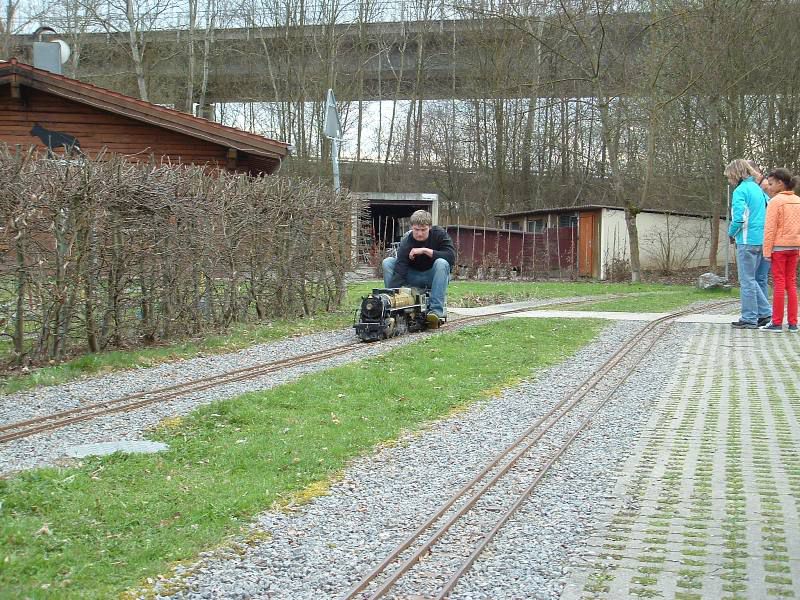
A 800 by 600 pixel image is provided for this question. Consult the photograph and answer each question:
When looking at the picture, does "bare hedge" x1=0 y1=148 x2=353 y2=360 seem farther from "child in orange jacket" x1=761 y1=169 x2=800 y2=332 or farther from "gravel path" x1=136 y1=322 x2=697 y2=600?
"child in orange jacket" x1=761 y1=169 x2=800 y2=332

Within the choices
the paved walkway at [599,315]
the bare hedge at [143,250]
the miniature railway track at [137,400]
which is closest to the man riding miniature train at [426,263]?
the bare hedge at [143,250]

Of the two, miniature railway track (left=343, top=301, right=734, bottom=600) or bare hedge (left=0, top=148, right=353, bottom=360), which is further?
bare hedge (left=0, top=148, right=353, bottom=360)

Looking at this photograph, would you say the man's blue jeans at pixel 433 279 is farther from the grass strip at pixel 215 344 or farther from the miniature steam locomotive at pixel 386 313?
the grass strip at pixel 215 344

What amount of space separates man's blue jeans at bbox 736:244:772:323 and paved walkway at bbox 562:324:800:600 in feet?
13.9

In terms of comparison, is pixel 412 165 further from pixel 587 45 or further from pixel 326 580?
pixel 326 580

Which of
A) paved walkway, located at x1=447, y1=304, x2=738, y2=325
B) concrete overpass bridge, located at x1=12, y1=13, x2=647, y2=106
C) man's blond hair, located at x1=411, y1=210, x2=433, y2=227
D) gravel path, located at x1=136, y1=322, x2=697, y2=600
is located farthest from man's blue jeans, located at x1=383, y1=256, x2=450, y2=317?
concrete overpass bridge, located at x1=12, y1=13, x2=647, y2=106

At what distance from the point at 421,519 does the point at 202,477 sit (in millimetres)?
1673

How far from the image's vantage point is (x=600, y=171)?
47625mm

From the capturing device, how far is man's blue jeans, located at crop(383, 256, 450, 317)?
15.3 m

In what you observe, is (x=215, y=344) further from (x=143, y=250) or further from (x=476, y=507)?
(x=476, y=507)

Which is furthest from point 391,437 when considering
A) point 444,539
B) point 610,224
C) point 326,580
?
point 610,224

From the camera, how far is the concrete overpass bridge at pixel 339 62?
42094 millimetres

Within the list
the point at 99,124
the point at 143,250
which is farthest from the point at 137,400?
the point at 99,124

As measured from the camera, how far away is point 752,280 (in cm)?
1409
